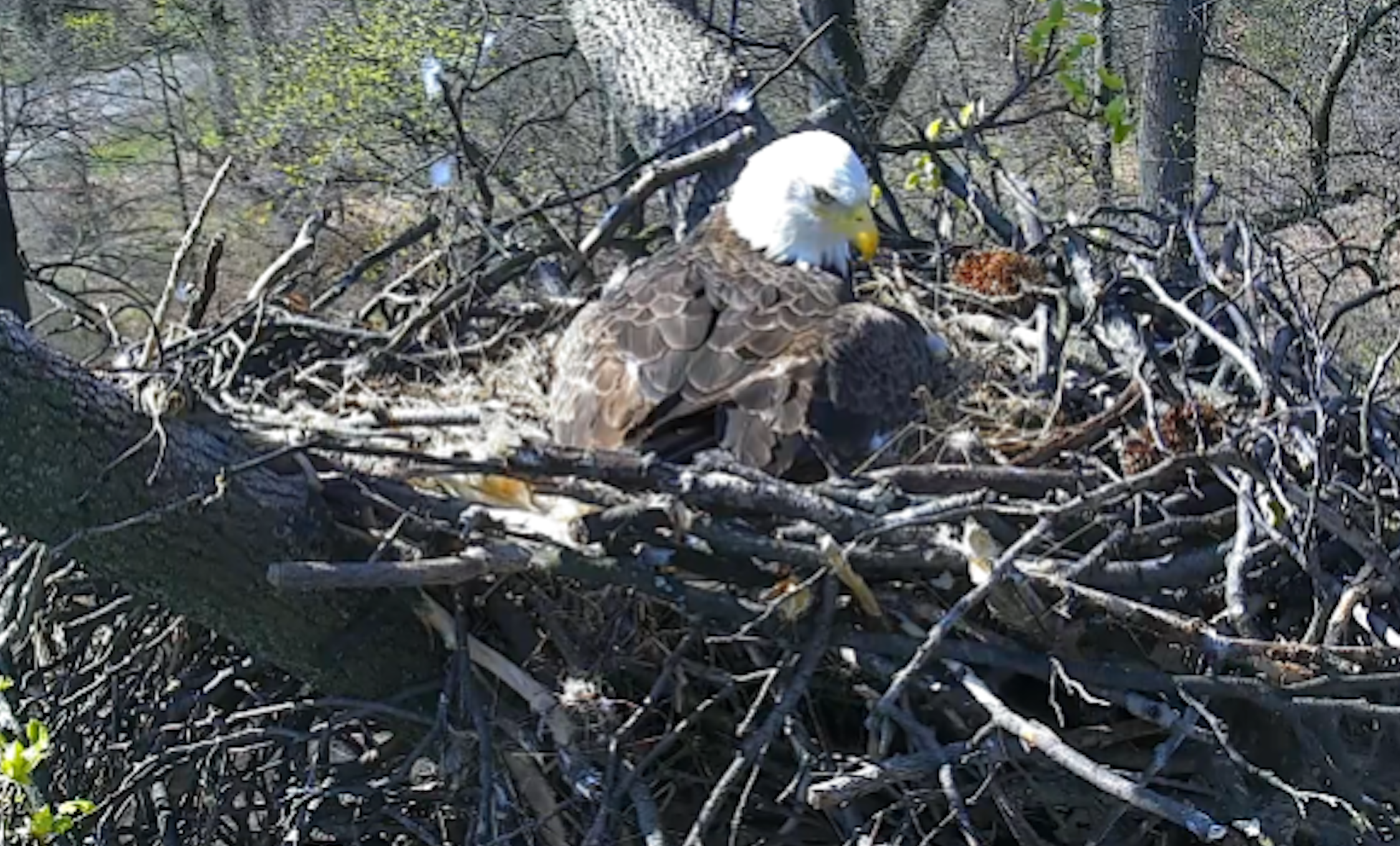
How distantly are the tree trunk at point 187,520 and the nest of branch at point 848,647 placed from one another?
8cm

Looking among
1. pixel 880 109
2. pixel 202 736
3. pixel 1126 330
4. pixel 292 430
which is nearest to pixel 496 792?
pixel 202 736

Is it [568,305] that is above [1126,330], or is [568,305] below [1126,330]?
below

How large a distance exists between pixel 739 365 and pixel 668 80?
2.06m

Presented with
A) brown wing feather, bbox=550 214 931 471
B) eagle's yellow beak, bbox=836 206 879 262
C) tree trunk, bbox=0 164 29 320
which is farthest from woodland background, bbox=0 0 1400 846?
tree trunk, bbox=0 164 29 320

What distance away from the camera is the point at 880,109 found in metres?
7.15

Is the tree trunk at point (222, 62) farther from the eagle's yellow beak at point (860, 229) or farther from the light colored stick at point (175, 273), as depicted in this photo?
the light colored stick at point (175, 273)

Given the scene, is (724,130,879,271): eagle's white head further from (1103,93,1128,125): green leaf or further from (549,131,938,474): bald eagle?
(1103,93,1128,125): green leaf

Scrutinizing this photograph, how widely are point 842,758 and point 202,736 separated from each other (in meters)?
1.28

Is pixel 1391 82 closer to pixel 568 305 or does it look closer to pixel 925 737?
pixel 568 305

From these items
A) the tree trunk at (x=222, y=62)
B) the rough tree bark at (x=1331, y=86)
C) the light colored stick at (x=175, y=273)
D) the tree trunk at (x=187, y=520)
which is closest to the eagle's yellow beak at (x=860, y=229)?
the light colored stick at (x=175, y=273)

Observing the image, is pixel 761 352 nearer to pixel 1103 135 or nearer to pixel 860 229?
pixel 860 229

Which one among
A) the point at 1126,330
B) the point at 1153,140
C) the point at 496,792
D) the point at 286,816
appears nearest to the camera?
the point at 496,792

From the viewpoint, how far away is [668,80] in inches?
215

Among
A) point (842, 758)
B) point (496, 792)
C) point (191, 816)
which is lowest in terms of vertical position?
point (191, 816)
